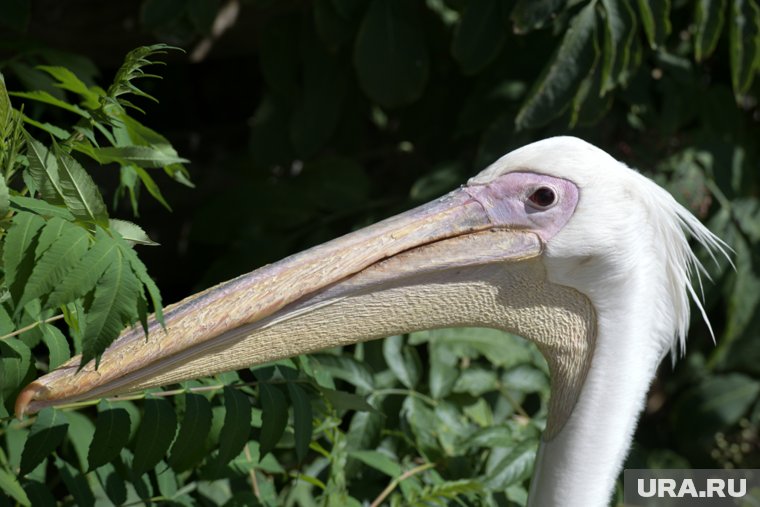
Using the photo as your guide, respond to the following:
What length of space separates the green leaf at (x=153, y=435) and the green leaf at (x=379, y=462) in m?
0.67

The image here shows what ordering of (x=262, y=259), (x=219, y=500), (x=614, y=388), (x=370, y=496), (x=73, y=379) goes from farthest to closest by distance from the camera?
(x=262, y=259), (x=370, y=496), (x=219, y=500), (x=614, y=388), (x=73, y=379)

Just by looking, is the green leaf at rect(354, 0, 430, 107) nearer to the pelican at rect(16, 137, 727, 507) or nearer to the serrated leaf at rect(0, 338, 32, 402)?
the pelican at rect(16, 137, 727, 507)

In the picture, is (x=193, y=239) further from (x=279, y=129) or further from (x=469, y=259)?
(x=469, y=259)

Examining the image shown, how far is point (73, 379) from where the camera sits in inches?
70.2

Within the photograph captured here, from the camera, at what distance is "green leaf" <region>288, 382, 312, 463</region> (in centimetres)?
218

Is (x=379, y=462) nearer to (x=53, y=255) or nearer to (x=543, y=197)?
(x=543, y=197)

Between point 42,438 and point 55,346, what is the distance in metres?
0.20

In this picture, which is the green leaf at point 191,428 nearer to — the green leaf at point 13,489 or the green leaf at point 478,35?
the green leaf at point 13,489

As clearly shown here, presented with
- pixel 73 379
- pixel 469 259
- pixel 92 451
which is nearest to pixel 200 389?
pixel 92 451

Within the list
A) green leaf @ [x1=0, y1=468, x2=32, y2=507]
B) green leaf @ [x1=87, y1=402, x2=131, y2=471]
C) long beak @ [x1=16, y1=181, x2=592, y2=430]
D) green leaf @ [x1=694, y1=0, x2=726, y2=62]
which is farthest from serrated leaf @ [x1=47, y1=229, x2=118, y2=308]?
green leaf @ [x1=694, y1=0, x2=726, y2=62]

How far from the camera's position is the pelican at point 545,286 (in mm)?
1979

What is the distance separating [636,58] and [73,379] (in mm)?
2018

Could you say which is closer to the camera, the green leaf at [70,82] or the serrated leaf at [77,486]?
the green leaf at [70,82]

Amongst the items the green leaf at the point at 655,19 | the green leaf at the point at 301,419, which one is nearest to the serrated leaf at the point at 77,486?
the green leaf at the point at 301,419
